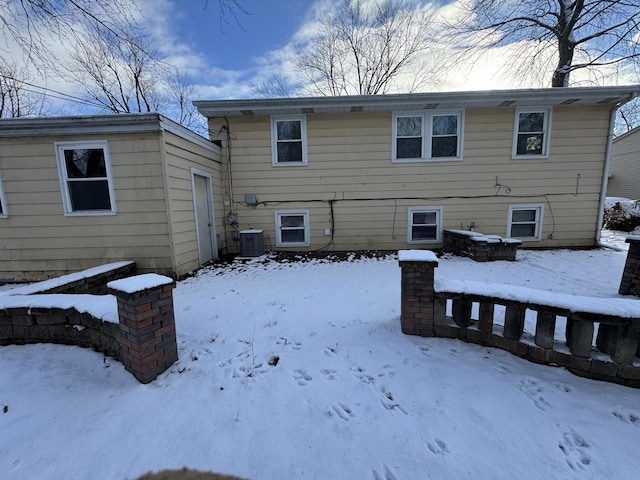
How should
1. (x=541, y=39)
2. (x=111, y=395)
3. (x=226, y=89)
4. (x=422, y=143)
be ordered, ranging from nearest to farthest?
(x=111, y=395), (x=422, y=143), (x=541, y=39), (x=226, y=89)

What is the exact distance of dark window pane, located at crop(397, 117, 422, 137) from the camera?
7.14 m

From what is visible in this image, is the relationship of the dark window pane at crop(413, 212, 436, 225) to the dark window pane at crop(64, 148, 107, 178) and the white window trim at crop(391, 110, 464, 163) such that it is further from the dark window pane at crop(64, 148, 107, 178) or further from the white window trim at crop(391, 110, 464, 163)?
the dark window pane at crop(64, 148, 107, 178)

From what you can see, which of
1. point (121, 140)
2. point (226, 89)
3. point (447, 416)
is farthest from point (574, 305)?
point (226, 89)

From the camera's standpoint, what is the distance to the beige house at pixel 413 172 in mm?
7035

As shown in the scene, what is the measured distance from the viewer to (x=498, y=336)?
2.58 metres

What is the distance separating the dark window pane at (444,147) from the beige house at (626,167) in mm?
14684

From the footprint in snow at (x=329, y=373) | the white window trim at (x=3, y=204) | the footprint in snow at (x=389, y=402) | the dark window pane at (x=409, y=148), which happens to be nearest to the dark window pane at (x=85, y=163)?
the white window trim at (x=3, y=204)

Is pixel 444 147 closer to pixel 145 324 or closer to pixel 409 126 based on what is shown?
pixel 409 126

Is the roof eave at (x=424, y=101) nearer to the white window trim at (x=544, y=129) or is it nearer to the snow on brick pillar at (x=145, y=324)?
the white window trim at (x=544, y=129)

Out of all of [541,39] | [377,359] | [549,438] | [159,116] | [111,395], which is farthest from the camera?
[541,39]

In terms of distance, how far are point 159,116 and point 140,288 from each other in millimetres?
3764

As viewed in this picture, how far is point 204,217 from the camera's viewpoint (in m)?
6.40

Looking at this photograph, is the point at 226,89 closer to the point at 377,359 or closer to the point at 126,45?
the point at 126,45

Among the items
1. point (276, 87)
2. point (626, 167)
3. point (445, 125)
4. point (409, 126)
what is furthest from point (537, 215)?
point (276, 87)
